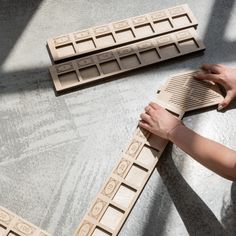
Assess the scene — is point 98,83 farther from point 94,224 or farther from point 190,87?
point 94,224

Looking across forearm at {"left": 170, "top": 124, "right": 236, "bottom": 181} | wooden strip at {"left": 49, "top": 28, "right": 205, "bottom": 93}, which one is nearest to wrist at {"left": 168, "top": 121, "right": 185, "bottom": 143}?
forearm at {"left": 170, "top": 124, "right": 236, "bottom": 181}

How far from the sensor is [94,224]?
1182 millimetres

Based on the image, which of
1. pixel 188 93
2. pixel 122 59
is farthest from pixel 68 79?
pixel 188 93

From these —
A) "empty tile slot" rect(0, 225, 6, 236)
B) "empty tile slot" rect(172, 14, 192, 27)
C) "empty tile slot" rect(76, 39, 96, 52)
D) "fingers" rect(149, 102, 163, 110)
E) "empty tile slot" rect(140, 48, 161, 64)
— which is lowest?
"empty tile slot" rect(0, 225, 6, 236)

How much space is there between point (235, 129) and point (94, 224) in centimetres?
57

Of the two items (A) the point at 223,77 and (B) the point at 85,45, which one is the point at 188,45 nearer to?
(A) the point at 223,77

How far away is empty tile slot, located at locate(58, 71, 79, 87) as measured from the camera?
1.44m

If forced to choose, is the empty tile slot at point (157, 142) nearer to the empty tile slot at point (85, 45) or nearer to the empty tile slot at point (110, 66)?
the empty tile slot at point (110, 66)

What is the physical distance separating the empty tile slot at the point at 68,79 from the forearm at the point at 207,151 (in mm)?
405

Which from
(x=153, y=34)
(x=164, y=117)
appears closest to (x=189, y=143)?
(x=164, y=117)

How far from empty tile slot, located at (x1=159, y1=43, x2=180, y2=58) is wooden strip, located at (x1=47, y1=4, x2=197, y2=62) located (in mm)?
64

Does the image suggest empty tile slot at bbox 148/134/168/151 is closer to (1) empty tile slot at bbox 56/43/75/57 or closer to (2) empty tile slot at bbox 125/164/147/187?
(2) empty tile slot at bbox 125/164/147/187

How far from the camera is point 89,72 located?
57.7 inches

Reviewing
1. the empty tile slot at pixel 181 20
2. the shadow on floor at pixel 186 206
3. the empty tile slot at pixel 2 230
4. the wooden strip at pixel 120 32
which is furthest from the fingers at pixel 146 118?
the empty tile slot at pixel 2 230
